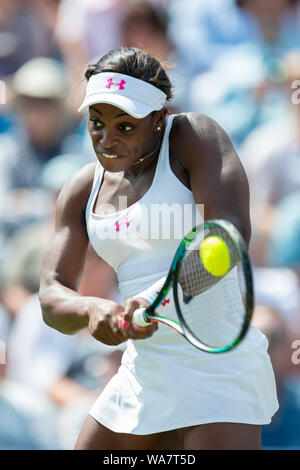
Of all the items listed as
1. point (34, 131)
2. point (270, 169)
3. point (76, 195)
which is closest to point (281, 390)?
point (270, 169)

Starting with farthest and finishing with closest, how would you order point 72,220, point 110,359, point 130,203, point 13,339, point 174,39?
point 174,39
point 13,339
point 110,359
point 72,220
point 130,203

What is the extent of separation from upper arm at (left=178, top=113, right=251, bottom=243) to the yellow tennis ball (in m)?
0.23

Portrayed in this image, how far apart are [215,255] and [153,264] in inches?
17.4

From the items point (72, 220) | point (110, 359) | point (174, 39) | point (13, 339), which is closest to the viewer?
point (72, 220)

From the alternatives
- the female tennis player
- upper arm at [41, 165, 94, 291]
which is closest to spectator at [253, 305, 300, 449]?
the female tennis player

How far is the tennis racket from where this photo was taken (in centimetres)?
223

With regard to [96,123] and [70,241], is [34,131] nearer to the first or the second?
[70,241]

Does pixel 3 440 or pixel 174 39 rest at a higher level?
pixel 174 39

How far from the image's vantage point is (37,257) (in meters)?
5.01

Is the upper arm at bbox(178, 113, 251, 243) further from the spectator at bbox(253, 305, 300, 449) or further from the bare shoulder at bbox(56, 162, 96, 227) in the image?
the spectator at bbox(253, 305, 300, 449)

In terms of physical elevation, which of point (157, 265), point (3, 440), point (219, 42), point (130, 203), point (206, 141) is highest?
point (219, 42)
